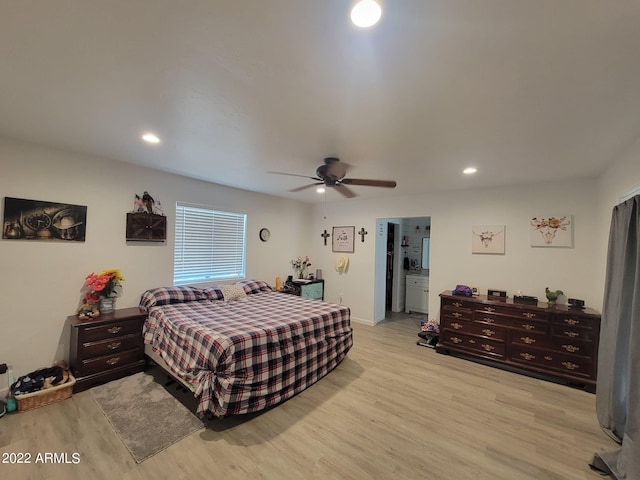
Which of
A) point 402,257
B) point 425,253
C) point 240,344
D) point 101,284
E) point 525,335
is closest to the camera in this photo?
point 240,344

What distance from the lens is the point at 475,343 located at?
3717 mm

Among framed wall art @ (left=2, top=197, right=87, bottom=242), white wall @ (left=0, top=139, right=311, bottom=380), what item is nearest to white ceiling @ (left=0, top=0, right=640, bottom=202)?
white wall @ (left=0, top=139, right=311, bottom=380)

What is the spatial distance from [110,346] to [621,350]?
4.86 meters

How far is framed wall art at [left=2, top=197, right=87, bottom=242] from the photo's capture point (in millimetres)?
2611

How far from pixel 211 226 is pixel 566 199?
17.2 feet

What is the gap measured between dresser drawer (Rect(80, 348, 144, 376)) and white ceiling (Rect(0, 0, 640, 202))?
2.27 metres

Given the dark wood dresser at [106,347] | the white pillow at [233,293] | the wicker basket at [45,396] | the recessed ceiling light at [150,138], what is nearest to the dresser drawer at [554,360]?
the white pillow at [233,293]

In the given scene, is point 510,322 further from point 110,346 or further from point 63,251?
point 63,251

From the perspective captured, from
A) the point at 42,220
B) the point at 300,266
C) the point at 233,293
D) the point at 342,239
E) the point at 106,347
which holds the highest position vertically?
the point at 42,220

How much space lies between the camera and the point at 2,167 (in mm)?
2576

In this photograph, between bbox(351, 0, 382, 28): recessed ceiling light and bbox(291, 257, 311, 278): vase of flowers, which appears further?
bbox(291, 257, 311, 278): vase of flowers

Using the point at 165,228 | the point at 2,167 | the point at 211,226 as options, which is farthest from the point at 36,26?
the point at 211,226

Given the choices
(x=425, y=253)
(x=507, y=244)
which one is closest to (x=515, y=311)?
(x=507, y=244)

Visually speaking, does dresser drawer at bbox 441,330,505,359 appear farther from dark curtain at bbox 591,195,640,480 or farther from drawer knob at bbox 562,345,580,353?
dark curtain at bbox 591,195,640,480
